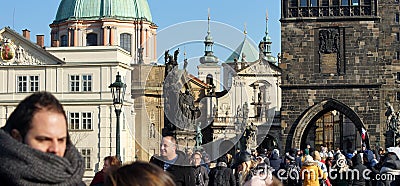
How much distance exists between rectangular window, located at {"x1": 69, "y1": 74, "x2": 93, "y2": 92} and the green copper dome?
18432mm

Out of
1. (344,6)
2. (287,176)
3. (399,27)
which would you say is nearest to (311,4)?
(344,6)

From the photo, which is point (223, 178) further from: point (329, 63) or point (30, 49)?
point (30, 49)

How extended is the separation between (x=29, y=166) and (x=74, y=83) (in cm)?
4059

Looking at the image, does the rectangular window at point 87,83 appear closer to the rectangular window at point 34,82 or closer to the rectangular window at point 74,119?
the rectangular window at point 74,119

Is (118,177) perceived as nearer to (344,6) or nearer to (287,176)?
(287,176)

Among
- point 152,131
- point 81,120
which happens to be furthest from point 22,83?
point 152,131

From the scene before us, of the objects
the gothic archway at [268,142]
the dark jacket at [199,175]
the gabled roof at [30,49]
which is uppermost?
the gabled roof at [30,49]

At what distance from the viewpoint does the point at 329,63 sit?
124 feet

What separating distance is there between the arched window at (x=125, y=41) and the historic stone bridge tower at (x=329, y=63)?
21.9 metres

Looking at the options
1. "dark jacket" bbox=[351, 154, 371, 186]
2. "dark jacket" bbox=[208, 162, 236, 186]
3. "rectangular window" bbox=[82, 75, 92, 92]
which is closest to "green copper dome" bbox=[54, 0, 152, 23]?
"rectangular window" bbox=[82, 75, 92, 92]

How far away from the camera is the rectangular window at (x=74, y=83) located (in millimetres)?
42719

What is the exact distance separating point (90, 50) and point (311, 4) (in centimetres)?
1139

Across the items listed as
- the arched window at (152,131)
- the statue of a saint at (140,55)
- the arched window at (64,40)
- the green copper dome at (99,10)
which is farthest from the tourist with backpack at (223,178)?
the green copper dome at (99,10)

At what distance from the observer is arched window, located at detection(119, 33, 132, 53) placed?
58.5 metres
